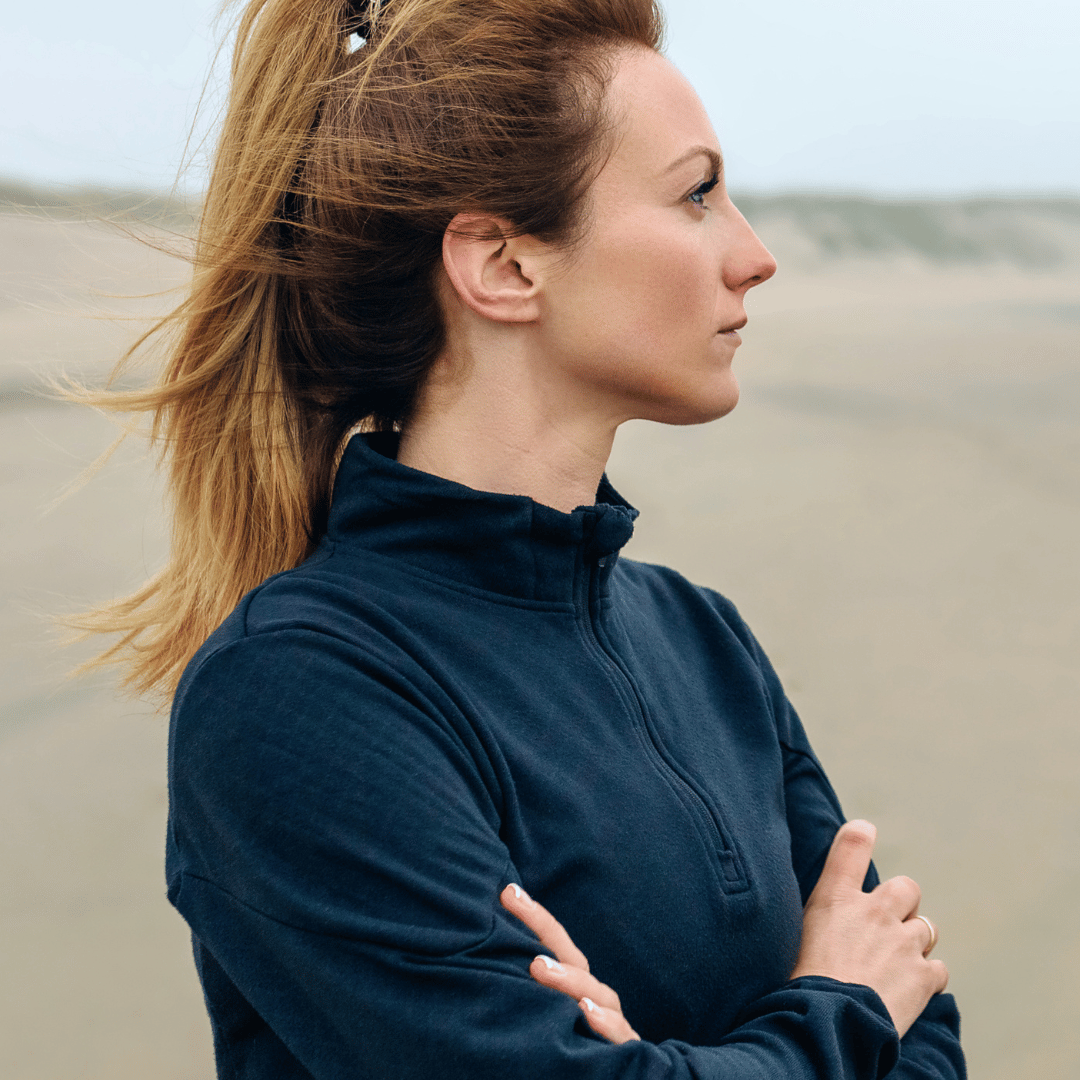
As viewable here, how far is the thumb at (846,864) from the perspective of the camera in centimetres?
105

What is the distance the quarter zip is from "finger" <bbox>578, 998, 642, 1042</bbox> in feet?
0.59

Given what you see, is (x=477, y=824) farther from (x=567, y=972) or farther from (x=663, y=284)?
(x=663, y=284)

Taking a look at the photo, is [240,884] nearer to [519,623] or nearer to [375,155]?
[519,623]

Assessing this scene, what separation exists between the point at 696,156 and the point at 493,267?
212 mm

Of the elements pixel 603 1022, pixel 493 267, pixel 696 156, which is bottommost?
pixel 603 1022

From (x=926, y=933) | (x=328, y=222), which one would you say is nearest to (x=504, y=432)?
(x=328, y=222)

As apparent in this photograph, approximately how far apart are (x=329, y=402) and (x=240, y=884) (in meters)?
0.51

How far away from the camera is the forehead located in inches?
37.9

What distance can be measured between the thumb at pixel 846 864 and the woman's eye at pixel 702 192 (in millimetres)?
623

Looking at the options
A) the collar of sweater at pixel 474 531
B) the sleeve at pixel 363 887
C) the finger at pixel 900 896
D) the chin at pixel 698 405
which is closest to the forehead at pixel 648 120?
the chin at pixel 698 405

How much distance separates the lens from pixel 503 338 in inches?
39.2

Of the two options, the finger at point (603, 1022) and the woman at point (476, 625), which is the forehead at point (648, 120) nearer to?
the woman at point (476, 625)

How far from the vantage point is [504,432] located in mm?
1002

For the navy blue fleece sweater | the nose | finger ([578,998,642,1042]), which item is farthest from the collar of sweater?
finger ([578,998,642,1042])
